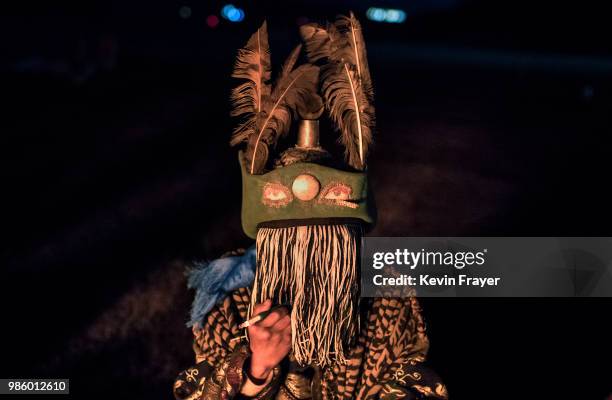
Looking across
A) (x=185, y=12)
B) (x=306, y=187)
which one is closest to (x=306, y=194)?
(x=306, y=187)

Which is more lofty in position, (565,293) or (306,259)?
(565,293)

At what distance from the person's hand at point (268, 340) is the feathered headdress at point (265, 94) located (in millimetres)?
311

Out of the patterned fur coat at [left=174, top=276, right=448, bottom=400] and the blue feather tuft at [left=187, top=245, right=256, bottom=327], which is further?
the blue feather tuft at [left=187, top=245, right=256, bottom=327]

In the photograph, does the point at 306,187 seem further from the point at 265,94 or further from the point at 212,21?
the point at 212,21

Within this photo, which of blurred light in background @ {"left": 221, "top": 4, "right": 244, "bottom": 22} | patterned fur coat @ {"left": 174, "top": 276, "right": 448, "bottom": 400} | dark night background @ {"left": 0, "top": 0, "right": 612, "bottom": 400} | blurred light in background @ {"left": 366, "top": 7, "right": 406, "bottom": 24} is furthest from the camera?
blurred light in background @ {"left": 366, "top": 7, "right": 406, "bottom": 24}

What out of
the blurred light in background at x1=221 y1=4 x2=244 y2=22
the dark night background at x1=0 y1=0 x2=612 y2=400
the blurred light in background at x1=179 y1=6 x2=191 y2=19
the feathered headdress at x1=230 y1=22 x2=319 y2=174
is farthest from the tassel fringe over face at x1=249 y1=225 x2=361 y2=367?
the blurred light in background at x1=179 y1=6 x2=191 y2=19

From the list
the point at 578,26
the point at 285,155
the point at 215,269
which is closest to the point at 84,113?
the point at 215,269

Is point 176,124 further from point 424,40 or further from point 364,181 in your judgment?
point 424,40

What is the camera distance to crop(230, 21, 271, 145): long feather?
56.9 inches

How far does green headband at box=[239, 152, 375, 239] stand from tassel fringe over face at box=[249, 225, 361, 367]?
35 mm

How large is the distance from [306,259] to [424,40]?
5.25 metres

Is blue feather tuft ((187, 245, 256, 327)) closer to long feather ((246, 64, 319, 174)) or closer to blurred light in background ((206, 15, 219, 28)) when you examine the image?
long feather ((246, 64, 319, 174))

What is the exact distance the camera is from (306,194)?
1.37 metres

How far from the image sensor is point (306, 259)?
142cm
